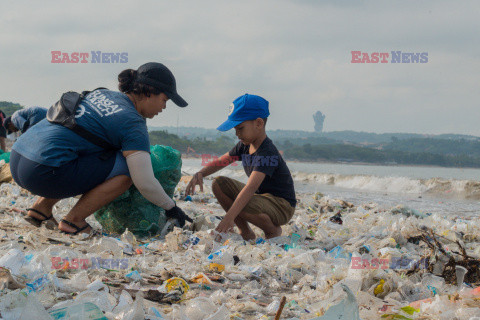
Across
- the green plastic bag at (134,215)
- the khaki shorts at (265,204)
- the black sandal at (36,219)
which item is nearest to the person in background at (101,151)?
the black sandal at (36,219)

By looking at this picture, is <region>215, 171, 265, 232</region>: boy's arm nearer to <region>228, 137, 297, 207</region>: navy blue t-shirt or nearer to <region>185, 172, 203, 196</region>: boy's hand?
<region>228, 137, 297, 207</region>: navy blue t-shirt

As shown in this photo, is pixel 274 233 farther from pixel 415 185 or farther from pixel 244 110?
pixel 415 185

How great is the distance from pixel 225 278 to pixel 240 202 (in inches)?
44.1

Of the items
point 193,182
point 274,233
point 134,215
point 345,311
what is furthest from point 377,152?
point 345,311

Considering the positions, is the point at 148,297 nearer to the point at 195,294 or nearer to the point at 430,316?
the point at 195,294

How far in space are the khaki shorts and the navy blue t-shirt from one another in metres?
0.09

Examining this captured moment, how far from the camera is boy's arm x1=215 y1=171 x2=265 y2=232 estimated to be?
352cm

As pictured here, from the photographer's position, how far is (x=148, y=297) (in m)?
2.06

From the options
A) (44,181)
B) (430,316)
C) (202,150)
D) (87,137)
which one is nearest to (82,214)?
(44,181)

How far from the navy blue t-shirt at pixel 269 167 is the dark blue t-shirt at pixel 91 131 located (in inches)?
39.4

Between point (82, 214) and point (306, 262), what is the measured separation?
69.1 inches

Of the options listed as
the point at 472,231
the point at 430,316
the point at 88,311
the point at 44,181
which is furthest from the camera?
the point at 472,231

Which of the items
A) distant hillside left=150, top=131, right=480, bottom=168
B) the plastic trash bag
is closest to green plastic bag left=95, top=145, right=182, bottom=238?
the plastic trash bag

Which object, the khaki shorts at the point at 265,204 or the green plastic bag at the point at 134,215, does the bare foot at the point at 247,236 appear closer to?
the khaki shorts at the point at 265,204
